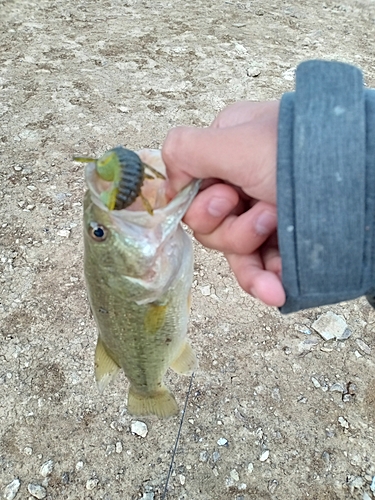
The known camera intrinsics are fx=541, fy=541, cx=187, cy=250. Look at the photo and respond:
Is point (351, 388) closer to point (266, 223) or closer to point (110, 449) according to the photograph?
point (110, 449)

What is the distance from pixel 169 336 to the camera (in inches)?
73.0

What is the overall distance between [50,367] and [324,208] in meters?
2.08

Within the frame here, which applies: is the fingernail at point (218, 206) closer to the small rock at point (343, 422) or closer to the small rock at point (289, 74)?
the small rock at point (343, 422)

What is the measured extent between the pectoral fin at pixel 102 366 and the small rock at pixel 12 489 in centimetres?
100

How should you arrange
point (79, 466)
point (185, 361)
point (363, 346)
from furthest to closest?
point (363, 346)
point (79, 466)
point (185, 361)

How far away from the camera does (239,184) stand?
1.60m

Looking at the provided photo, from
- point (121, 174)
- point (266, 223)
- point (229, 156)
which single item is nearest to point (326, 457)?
point (266, 223)

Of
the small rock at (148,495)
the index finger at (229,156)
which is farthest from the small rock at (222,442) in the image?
the index finger at (229,156)

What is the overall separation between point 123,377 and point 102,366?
1056 millimetres

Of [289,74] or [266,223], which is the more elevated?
[266,223]

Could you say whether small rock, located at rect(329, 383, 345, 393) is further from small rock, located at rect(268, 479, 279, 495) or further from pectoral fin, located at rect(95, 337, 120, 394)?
pectoral fin, located at rect(95, 337, 120, 394)

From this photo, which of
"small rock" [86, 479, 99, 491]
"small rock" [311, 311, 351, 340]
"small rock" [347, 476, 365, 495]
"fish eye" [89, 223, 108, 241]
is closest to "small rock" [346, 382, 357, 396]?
"small rock" [311, 311, 351, 340]

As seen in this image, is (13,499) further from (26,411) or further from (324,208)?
(324,208)

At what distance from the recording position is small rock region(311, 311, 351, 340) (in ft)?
10.4
